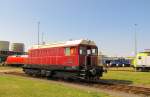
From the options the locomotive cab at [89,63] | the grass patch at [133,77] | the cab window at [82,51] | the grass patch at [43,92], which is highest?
the cab window at [82,51]

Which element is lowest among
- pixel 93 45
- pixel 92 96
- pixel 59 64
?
pixel 92 96

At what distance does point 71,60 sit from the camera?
26.1 meters

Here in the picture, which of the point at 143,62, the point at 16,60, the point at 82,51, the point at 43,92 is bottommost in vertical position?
the point at 43,92

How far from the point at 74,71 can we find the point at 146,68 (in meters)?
27.8

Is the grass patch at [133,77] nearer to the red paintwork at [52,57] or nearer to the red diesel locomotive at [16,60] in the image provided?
the red paintwork at [52,57]

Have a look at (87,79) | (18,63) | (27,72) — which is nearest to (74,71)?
(87,79)

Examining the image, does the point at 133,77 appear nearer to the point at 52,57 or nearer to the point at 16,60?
the point at 52,57

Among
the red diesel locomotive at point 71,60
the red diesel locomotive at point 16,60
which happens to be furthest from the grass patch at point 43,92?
the red diesel locomotive at point 16,60

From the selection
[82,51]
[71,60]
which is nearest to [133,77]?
[82,51]

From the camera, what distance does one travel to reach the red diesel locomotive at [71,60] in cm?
2506

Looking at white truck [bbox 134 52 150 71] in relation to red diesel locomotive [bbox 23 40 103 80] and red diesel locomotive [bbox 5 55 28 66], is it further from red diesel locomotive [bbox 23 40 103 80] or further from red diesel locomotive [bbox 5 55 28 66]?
red diesel locomotive [bbox 5 55 28 66]

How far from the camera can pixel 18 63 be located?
65.8 metres

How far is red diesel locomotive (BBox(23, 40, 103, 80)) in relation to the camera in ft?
82.2

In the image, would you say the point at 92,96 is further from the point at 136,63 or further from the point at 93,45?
the point at 136,63
